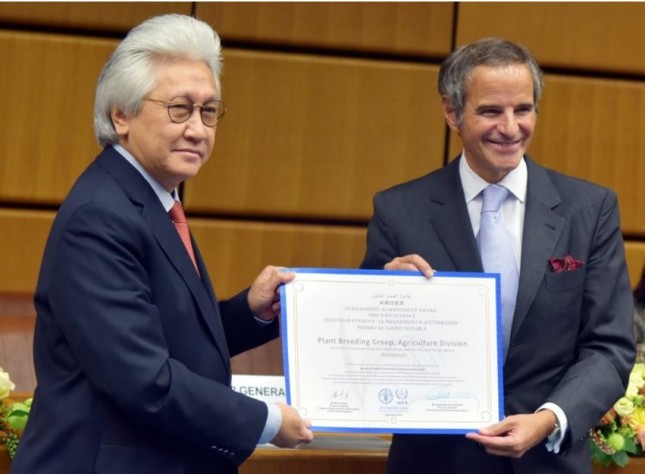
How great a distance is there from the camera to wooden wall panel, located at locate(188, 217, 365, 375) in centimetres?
475

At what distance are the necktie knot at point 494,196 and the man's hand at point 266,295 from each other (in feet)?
1.68

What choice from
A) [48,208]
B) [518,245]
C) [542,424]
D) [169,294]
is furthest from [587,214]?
[48,208]

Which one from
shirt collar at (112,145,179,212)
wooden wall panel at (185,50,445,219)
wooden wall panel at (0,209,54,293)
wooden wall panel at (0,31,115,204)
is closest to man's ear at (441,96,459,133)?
shirt collar at (112,145,179,212)

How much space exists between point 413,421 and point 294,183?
218 cm

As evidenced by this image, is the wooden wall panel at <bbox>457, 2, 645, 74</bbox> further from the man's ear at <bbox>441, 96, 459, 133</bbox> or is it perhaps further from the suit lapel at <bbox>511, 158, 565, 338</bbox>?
the suit lapel at <bbox>511, 158, 565, 338</bbox>

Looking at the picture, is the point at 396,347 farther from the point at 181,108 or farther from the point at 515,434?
the point at 181,108

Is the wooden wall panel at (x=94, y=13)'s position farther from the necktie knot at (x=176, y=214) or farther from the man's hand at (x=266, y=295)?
the necktie knot at (x=176, y=214)

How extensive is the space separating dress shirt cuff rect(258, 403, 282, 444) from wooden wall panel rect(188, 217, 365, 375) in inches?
89.9

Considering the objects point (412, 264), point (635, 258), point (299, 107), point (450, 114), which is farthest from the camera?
point (635, 258)

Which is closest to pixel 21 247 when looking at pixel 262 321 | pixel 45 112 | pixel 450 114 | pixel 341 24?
pixel 45 112

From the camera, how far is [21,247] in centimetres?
456

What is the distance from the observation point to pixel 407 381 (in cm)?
273

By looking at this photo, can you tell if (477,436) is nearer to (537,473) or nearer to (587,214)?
(537,473)

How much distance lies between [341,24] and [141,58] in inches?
96.8
